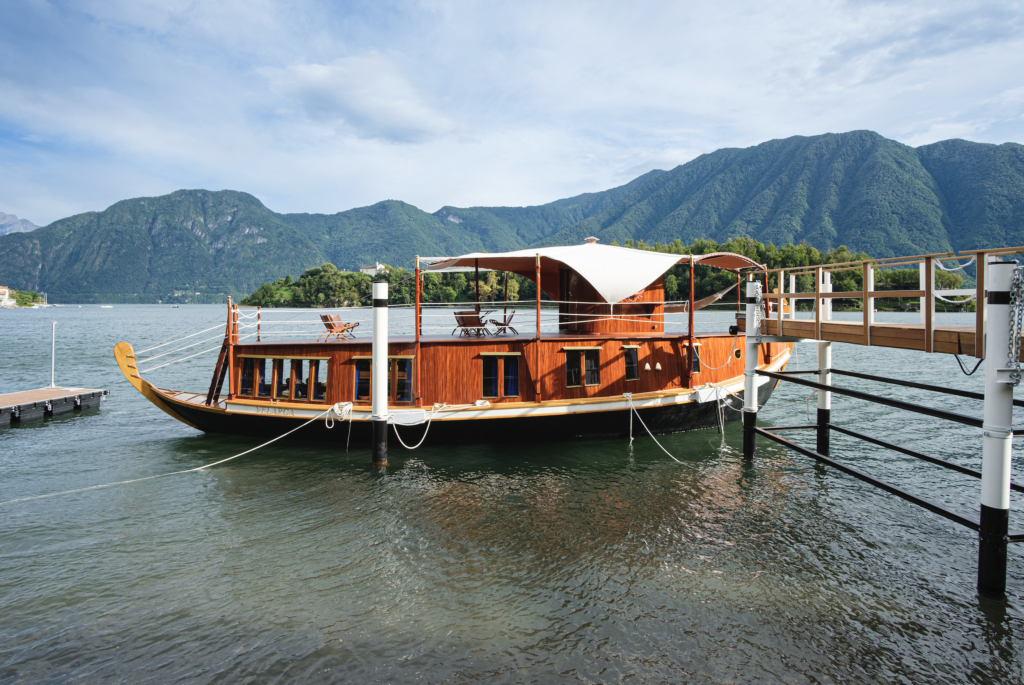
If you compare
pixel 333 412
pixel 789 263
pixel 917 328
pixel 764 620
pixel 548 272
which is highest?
pixel 789 263

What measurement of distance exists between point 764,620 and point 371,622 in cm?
500

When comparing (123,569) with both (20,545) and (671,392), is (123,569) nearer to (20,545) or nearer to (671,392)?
(20,545)

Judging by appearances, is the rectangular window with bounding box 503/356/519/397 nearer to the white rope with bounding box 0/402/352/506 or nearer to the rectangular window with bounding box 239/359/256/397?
the white rope with bounding box 0/402/352/506

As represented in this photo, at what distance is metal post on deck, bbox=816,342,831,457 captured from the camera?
1322 cm

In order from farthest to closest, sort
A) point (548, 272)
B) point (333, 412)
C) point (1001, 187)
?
point (1001, 187), point (548, 272), point (333, 412)

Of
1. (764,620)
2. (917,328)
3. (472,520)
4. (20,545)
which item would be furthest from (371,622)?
(917,328)

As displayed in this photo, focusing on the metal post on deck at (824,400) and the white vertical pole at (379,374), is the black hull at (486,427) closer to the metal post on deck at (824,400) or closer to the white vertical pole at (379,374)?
the white vertical pole at (379,374)

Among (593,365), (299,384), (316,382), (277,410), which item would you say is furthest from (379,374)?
(593,365)

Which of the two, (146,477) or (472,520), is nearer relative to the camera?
(472,520)

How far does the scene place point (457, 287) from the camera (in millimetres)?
65688

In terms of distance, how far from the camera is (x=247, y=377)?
1484 cm

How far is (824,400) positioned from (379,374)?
11.1 metres

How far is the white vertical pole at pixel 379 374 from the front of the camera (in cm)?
1260

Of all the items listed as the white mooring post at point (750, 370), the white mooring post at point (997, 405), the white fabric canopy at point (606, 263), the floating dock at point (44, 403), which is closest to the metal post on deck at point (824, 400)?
the white mooring post at point (750, 370)
